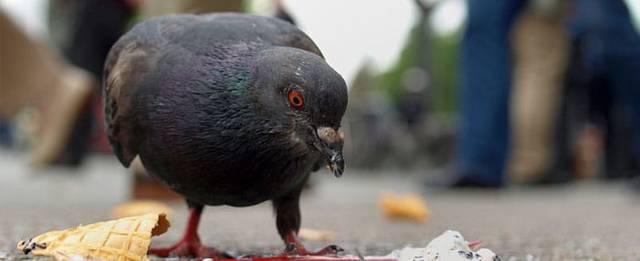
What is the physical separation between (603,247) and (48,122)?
4.89m

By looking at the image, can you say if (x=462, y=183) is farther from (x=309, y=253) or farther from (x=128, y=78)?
(x=128, y=78)

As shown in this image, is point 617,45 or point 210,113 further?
point 617,45

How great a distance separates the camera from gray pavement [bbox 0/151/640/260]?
4.10 metres

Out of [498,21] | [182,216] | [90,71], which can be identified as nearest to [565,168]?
[498,21]

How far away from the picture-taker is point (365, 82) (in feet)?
61.2

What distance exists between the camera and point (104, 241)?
288cm

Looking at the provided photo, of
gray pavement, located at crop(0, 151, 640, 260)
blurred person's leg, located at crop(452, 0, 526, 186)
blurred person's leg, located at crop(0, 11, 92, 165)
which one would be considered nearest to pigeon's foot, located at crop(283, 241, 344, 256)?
gray pavement, located at crop(0, 151, 640, 260)

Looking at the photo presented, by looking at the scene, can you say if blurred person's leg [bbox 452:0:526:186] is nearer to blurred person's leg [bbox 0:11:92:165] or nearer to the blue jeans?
the blue jeans

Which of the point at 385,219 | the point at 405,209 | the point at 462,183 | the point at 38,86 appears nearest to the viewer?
the point at 405,209

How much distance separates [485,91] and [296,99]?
184 inches

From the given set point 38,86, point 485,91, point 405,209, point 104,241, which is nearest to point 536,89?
point 485,91

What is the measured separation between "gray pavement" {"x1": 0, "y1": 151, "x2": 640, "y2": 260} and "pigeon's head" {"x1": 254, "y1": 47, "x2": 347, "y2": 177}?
0.98m

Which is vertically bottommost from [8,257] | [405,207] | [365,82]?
[365,82]

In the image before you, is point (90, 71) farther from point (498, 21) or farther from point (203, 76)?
point (203, 76)
